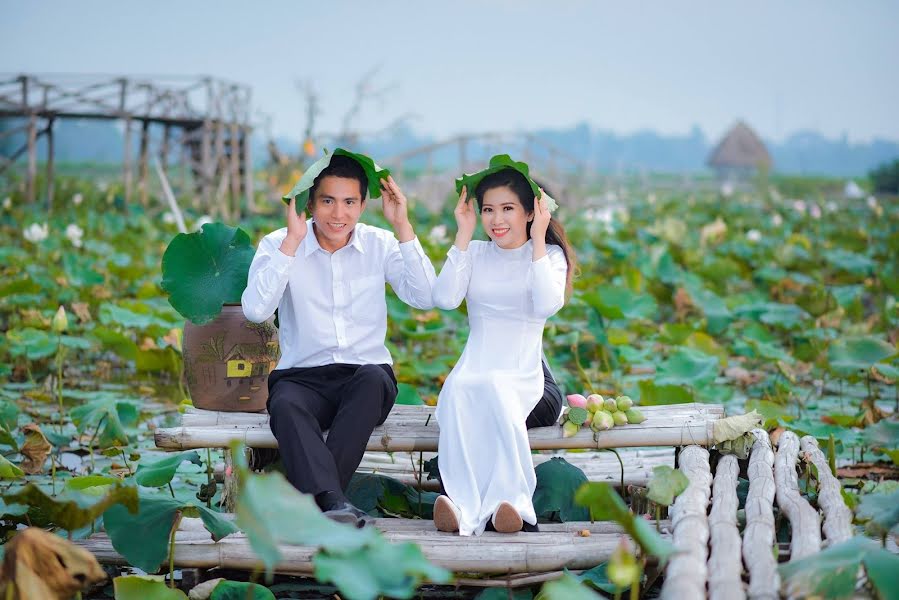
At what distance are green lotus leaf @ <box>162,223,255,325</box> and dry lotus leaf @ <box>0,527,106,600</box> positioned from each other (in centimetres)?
121

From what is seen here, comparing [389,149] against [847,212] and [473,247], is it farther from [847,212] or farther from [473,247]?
[473,247]

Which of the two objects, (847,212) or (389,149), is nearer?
(847,212)

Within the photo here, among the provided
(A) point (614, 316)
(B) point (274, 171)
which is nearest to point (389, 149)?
(B) point (274, 171)

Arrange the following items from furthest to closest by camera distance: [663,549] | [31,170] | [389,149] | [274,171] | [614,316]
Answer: [389,149] → [274,171] → [31,170] → [614,316] → [663,549]

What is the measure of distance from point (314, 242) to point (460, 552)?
108 cm

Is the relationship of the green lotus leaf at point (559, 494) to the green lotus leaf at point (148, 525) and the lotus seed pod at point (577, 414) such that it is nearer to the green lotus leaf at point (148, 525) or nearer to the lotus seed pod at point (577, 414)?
the lotus seed pod at point (577, 414)

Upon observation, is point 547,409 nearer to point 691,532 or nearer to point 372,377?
point 372,377

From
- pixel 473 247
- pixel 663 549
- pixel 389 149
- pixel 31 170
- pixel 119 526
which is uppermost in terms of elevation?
pixel 389 149

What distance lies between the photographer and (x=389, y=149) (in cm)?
9175

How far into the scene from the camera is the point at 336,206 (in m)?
3.08

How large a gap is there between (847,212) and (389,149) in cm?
7542

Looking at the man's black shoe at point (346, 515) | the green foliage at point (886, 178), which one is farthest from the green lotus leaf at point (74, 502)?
the green foliage at point (886, 178)

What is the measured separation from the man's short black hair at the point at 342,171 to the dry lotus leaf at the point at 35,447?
1394 millimetres

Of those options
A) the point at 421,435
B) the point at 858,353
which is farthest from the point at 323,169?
the point at 858,353
